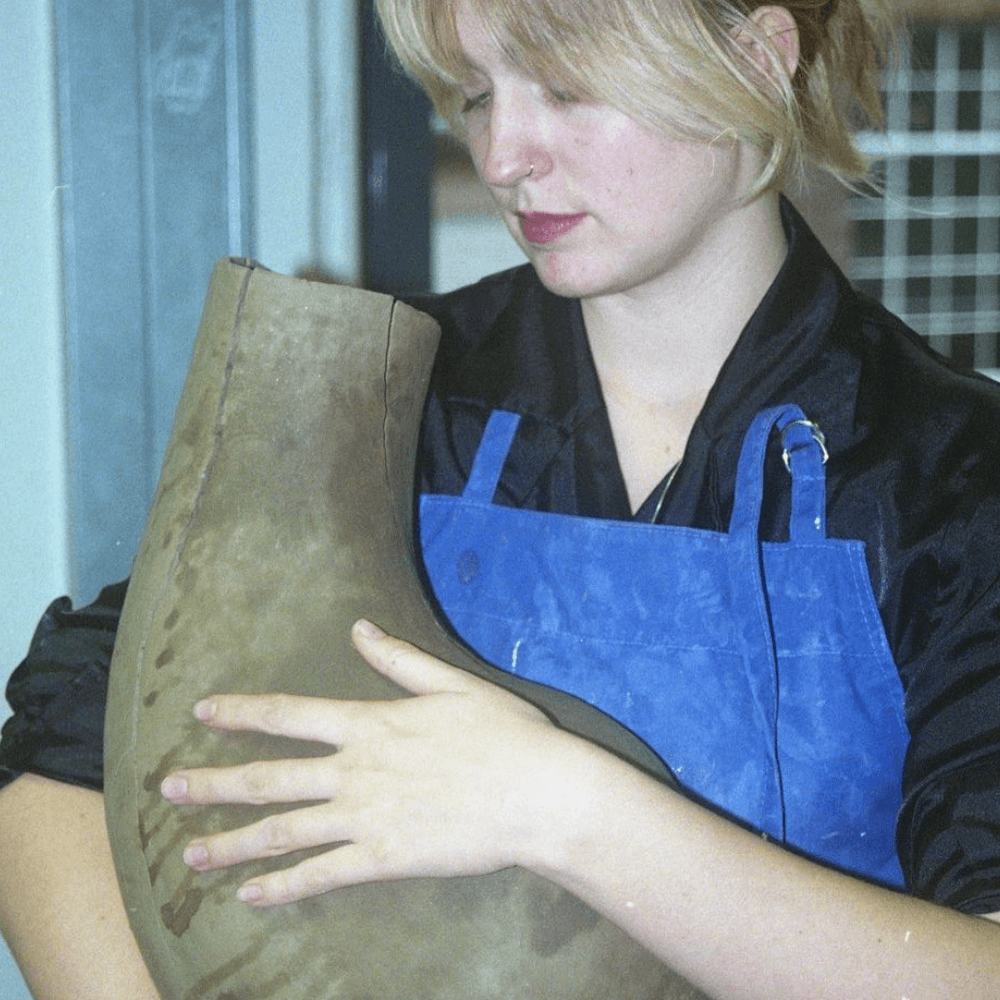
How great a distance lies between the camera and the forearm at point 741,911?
74 cm

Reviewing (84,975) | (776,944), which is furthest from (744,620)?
(84,975)

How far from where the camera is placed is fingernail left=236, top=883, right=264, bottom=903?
73cm

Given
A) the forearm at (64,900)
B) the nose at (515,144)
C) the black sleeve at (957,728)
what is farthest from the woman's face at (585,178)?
the forearm at (64,900)

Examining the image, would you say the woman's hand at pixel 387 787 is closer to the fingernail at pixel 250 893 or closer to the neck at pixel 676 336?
the fingernail at pixel 250 893

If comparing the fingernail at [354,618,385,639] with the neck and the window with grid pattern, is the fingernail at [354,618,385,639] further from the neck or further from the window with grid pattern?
the window with grid pattern

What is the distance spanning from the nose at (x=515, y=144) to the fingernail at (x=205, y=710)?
425mm

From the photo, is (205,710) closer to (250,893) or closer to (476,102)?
(250,893)

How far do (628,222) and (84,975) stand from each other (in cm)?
64

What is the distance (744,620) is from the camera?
0.94 metres

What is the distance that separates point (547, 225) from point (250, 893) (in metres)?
0.51

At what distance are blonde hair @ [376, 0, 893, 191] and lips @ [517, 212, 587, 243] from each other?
0.09 metres

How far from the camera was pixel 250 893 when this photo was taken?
0.73 m

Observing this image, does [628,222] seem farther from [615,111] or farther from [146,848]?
[146,848]

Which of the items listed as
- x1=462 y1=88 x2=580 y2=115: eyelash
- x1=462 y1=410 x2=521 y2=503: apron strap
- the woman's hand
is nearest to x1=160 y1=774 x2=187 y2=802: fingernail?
the woman's hand
